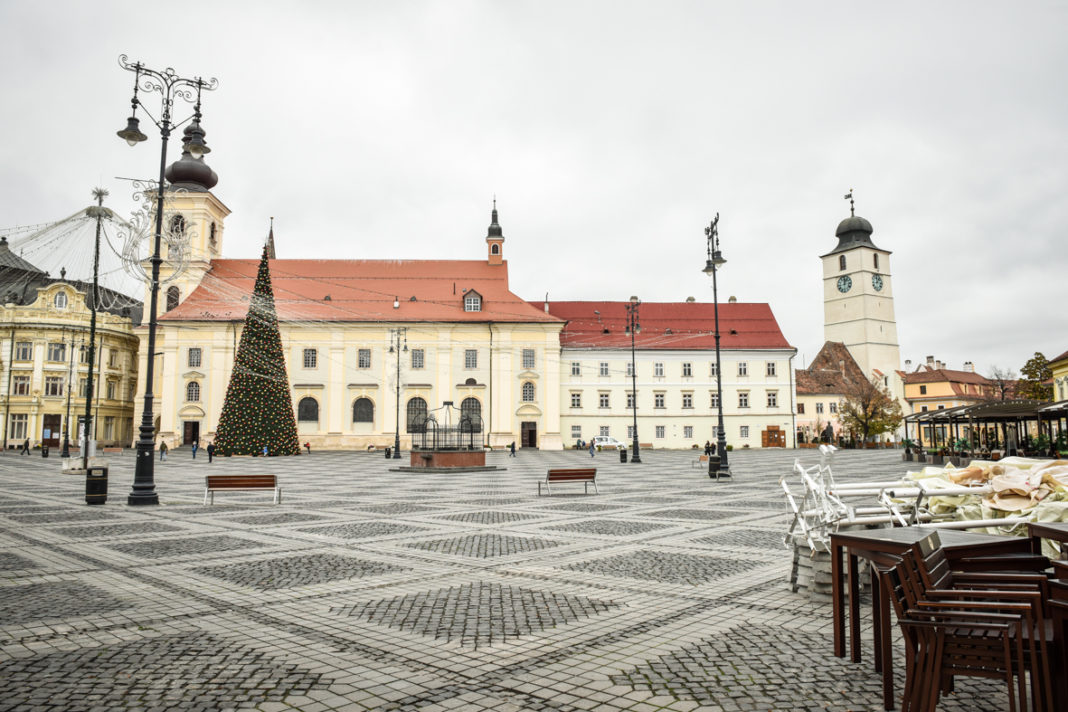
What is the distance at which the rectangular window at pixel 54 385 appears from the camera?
63072 mm

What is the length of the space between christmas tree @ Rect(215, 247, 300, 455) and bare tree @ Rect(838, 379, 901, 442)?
5073cm

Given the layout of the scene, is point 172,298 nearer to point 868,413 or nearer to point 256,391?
point 256,391

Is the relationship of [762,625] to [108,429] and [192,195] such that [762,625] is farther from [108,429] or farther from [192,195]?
[108,429]

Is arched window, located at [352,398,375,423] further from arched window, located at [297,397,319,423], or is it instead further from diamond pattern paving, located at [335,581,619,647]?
diamond pattern paving, located at [335,581,619,647]

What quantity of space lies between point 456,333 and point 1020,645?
5676 centimetres

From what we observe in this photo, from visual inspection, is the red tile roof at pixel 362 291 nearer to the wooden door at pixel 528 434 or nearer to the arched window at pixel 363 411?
the arched window at pixel 363 411

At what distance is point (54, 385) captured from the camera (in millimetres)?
63312

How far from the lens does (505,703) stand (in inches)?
171

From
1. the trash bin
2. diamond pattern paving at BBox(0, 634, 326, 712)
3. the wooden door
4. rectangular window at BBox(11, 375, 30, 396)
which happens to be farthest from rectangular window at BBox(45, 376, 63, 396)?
diamond pattern paving at BBox(0, 634, 326, 712)

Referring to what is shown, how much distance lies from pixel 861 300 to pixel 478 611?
92.5 m

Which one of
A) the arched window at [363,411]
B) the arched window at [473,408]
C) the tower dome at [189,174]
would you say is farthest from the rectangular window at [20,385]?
the arched window at [473,408]

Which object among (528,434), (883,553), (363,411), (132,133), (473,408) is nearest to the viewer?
(883,553)

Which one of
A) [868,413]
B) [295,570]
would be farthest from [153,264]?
[868,413]

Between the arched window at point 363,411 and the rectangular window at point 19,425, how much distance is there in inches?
1153
